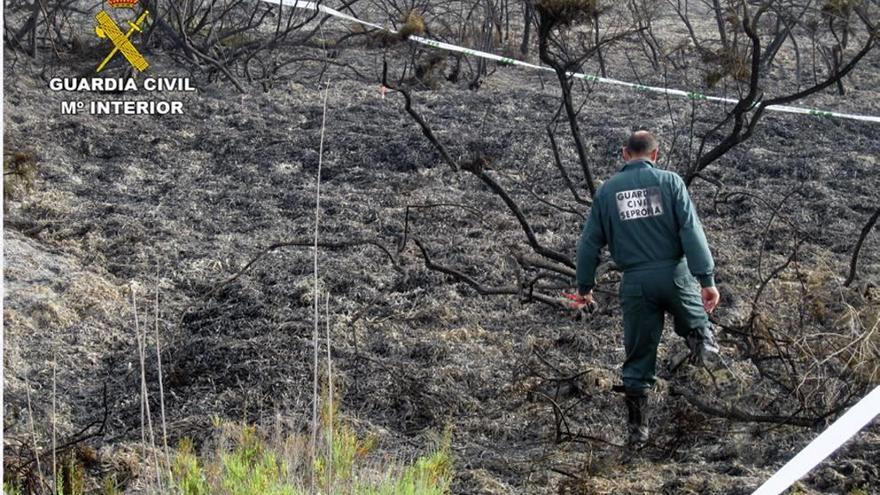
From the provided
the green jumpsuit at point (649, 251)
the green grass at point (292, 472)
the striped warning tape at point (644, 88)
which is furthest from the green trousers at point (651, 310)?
the striped warning tape at point (644, 88)

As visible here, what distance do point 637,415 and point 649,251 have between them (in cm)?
62

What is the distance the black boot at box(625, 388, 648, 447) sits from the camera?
202 inches

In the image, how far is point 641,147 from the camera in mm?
5188

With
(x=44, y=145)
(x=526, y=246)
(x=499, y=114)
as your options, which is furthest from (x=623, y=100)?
(x=44, y=145)

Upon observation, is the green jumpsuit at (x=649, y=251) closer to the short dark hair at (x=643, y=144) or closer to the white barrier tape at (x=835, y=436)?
the short dark hair at (x=643, y=144)

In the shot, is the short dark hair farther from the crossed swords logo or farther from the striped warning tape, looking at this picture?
the crossed swords logo

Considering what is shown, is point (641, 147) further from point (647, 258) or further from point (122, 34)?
point (122, 34)

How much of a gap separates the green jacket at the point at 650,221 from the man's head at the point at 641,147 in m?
0.03

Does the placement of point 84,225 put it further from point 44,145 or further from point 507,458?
point 507,458

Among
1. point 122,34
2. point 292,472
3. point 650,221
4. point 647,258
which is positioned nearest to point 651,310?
point 647,258

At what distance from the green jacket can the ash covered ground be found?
2.02ft

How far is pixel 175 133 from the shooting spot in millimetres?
10148

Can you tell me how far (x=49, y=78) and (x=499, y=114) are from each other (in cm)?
385

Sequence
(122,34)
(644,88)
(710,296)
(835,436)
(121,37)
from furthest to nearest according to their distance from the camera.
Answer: (122,34), (121,37), (644,88), (710,296), (835,436)
